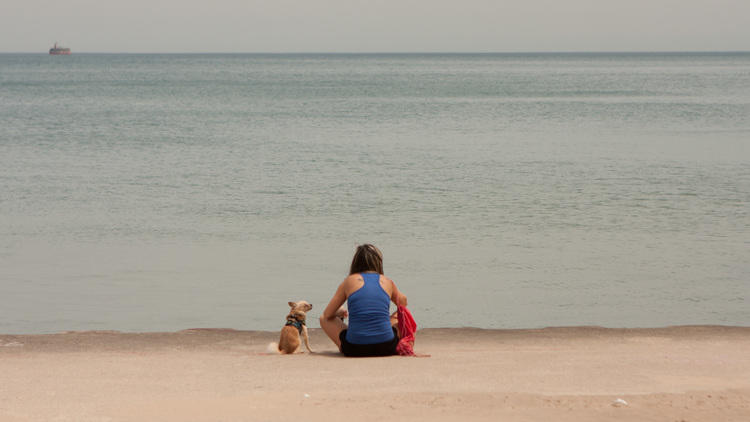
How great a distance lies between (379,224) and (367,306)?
30.7ft

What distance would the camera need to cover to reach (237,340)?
→ 9.22 m

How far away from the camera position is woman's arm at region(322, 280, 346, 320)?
7.04 m

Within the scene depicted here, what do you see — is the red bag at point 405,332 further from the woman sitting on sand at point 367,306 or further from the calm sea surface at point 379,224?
the calm sea surface at point 379,224

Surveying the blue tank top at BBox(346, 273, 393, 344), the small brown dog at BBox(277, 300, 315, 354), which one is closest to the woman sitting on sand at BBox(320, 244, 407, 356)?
the blue tank top at BBox(346, 273, 393, 344)

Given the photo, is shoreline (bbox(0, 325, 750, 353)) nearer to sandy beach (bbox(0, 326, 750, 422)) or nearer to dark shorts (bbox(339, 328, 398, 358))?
sandy beach (bbox(0, 326, 750, 422))

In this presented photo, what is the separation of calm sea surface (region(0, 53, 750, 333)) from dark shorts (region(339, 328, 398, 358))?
3.13 metres

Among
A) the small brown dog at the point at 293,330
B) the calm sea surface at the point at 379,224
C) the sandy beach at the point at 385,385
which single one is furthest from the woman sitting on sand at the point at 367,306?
the calm sea surface at the point at 379,224

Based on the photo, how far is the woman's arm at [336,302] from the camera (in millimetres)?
7043

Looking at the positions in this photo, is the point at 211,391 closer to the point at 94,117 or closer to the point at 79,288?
the point at 79,288

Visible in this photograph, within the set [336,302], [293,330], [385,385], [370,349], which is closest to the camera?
[385,385]

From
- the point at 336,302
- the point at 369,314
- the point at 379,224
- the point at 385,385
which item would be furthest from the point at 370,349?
the point at 379,224

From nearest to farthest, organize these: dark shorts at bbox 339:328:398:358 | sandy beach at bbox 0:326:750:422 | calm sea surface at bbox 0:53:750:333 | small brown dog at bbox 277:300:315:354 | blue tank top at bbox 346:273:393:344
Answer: sandy beach at bbox 0:326:750:422
blue tank top at bbox 346:273:393:344
dark shorts at bbox 339:328:398:358
small brown dog at bbox 277:300:315:354
calm sea surface at bbox 0:53:750:333

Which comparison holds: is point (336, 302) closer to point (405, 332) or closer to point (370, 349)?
point (370, 349)

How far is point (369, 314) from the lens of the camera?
22.6 feet
